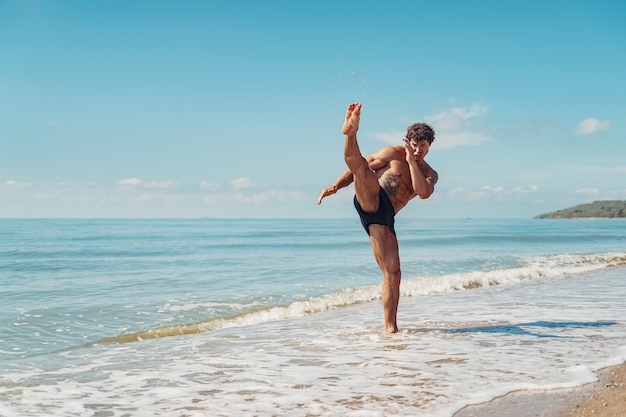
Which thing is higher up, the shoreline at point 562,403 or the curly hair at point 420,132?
the curly hair at point 420,132

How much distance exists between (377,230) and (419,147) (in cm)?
103

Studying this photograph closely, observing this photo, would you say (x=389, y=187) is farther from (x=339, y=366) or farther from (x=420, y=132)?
(x=339, y=366)

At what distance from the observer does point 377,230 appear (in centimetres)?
625

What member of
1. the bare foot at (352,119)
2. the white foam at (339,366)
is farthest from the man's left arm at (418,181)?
the white foam at (339,366)

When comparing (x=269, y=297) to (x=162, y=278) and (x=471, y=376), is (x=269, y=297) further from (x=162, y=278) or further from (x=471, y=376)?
(x=471, y=376)

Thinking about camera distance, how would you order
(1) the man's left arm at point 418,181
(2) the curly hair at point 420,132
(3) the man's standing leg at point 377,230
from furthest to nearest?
(2) the curly hair at point 420,132, (1) the man's left arm at point 418,181, (3) the man's standing leg at point 377,230

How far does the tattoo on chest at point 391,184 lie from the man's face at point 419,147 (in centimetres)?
35

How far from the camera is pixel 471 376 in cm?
454

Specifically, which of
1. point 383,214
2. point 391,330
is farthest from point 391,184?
point 391,330

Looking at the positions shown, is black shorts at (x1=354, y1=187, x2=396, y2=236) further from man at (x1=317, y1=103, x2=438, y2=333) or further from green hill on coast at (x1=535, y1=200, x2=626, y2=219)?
green hill on coast at (x1=535, y1=200, x2=626, y2=219)

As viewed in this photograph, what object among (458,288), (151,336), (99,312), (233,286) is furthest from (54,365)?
(458,288)

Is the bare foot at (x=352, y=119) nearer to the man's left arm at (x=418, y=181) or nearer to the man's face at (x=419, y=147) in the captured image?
the man's left arm at (x=418, y=181)

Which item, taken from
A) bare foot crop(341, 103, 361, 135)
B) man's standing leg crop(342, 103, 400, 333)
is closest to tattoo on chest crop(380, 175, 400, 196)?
man's standing leg crop(342, 103, 400, 333)

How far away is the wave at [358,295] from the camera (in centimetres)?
816
